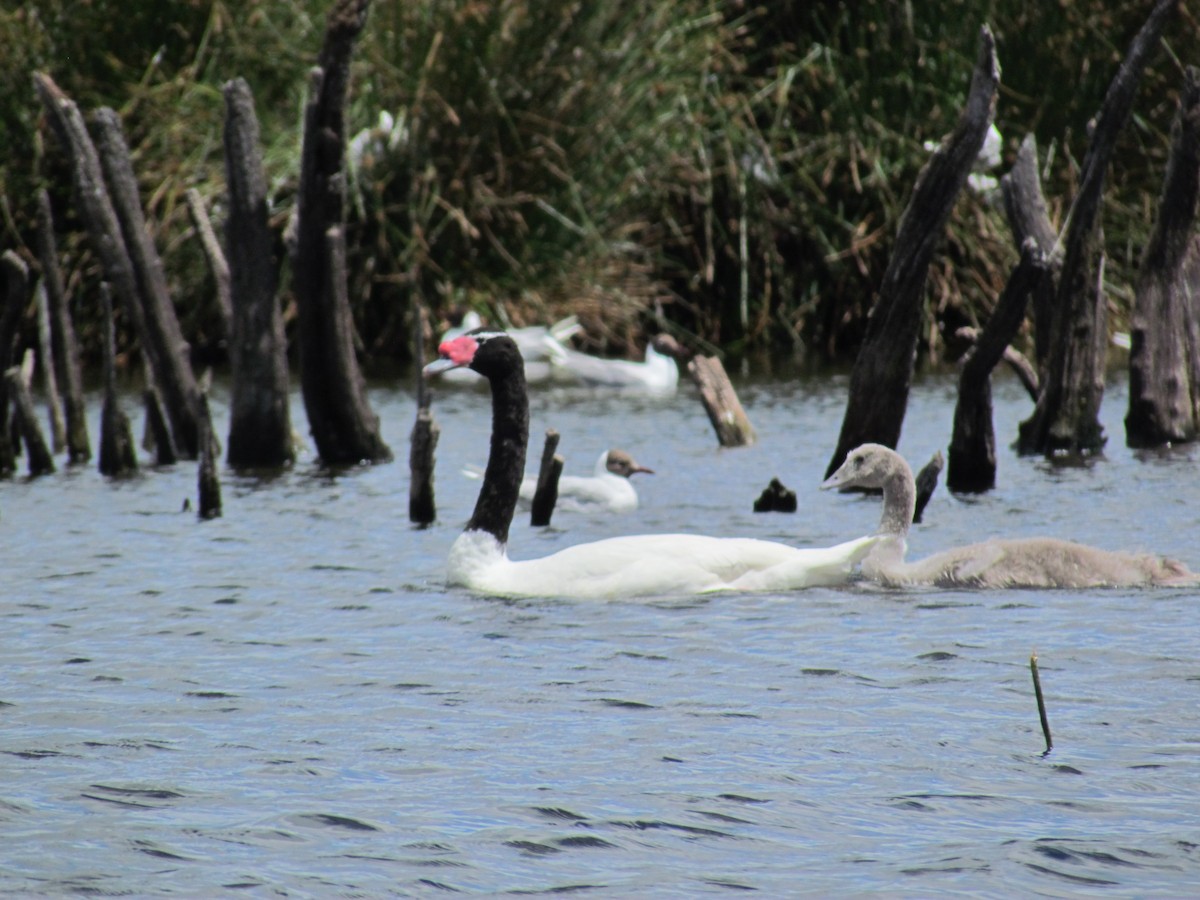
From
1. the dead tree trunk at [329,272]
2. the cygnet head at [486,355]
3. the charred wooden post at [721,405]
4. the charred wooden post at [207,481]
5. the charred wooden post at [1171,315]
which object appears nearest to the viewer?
the cygnet head at [486,355]

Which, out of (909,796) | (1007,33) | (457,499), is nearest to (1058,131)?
(1007,33)

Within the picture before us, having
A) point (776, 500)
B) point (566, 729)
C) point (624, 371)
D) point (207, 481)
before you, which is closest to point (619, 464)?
point (776, 500)

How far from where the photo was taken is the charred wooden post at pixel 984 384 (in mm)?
10891

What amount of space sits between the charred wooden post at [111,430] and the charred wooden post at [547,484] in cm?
304

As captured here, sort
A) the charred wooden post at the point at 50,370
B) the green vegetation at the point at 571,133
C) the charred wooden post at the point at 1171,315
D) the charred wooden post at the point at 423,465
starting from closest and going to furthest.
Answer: the charred wooden post at the point at 423,465
the charred wooden post at the point at 1171,315
the charred wooden post at the point at 50,370
the green vegetation at the point at 571,133

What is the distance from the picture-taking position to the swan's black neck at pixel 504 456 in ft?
28.8

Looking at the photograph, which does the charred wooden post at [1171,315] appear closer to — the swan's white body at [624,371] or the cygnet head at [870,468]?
the cygnet head at [870,468]

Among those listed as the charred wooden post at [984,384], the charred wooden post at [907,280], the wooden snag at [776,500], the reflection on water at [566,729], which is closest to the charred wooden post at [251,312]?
the reflection on water at [566,729]

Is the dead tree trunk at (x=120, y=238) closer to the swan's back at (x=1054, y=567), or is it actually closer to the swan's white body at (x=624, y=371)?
the swan's back at (x=1054, y=567)

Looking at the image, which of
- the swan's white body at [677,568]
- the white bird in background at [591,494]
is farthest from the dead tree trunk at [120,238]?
the swan's white body at [677,568]

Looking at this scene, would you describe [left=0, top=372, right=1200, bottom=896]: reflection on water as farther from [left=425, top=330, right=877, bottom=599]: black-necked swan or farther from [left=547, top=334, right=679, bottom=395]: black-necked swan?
[left=547, top=334, right=679, bottom=395]: black-necked swan

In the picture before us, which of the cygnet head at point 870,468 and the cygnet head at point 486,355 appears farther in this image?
the cygnet head at point 486,355

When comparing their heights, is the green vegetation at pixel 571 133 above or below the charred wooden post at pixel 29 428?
above

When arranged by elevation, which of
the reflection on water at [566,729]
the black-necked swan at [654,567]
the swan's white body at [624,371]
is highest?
the swan's white body at [624,371]
